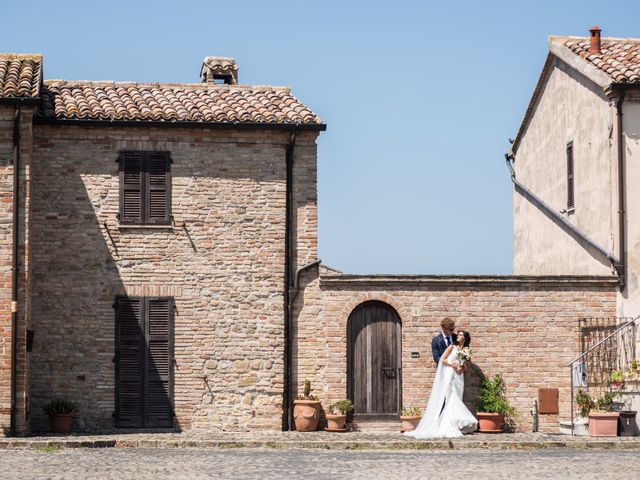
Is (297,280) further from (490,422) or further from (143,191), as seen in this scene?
(490,422)

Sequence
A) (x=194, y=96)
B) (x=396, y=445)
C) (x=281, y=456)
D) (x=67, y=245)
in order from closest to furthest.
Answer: (x=281, y=456) → (x=396, y=445) → (x=67, y=245) → (x=194, y=96)

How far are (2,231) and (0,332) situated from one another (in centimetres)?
160

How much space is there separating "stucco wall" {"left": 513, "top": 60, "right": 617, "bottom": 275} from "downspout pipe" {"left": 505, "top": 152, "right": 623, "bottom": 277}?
0.34ft

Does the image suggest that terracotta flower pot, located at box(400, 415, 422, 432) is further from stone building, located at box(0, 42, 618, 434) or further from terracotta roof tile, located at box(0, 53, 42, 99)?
terracotta roof tile, located at box(0, 53, 42, 99)

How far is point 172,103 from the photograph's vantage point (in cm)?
2212

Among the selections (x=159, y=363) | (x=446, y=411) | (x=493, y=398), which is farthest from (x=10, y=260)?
(x=493, y=398)

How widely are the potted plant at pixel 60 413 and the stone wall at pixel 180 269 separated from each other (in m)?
Result: 0.19

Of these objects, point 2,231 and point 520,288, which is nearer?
point 2,231

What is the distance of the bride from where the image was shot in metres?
20.0

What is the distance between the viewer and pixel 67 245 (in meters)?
21.1

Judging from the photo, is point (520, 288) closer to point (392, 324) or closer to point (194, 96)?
point (392, 324)

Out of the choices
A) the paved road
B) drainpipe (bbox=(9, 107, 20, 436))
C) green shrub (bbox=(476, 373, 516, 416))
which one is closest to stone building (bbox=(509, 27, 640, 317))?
green shrub (bbox=(476, 373, 516, 416))

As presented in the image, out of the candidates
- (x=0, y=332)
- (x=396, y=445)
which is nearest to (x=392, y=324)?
(x=396, y=445)

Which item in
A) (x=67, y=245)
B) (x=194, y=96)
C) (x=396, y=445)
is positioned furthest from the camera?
(x=194, y=96)
